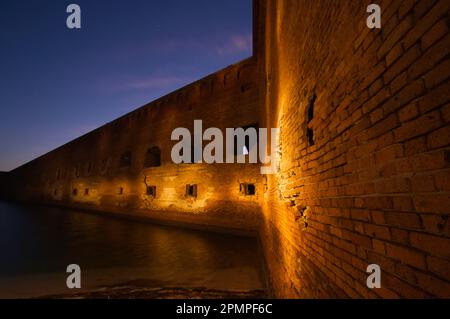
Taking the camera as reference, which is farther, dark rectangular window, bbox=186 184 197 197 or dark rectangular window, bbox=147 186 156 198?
dark rectangular window, bbox=147 186 156 198

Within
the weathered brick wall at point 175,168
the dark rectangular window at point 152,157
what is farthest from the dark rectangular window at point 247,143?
the dark rectangular window at point 152,157

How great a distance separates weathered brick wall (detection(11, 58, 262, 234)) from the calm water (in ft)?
5.16

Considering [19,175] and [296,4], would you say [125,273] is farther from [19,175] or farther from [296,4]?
[19,175]

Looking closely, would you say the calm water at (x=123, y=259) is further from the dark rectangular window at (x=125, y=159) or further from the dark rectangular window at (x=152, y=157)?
the dark rectangular window at (x=125, y=159)

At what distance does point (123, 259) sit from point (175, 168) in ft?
22.7

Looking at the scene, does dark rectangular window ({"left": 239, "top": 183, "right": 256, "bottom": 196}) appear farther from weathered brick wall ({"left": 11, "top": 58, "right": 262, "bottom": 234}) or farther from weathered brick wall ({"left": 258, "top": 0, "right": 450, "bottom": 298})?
weathered brick wall ({"left": 258, "top": 0, "right": 450, "bottom": 298})

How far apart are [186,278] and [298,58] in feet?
16.9

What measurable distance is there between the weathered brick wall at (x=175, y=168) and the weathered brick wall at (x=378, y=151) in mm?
8187

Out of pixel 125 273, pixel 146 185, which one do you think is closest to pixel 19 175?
pixel 146 185

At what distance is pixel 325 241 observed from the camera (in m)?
1.83

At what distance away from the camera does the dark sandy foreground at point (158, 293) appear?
4516 millimetres

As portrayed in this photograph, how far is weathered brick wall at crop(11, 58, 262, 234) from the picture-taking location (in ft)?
35.9

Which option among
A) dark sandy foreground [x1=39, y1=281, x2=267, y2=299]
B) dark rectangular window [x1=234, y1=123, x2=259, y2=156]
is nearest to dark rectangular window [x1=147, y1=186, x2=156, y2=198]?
dark rectangular window [x1=234, y1=123, x2=259, y2=156]
